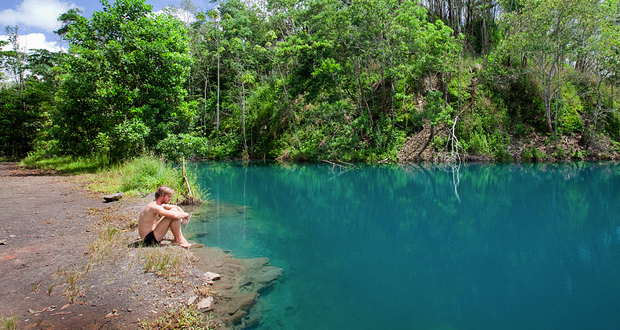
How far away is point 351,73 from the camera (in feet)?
84.2

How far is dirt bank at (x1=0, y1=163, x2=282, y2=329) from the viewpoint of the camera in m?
3.87

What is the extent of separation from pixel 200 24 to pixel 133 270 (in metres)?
33.8

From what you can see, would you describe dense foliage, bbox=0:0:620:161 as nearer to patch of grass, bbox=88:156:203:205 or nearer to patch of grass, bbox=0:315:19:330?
patch of grass, bbox=88:156:203:205

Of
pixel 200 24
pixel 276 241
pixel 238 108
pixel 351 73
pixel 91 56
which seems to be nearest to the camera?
A: pixel 276 241

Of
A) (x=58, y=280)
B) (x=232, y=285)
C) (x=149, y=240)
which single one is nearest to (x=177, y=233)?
(x=149, y=240)

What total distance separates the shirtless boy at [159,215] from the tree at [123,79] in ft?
31.8

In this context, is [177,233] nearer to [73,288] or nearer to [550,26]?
[73,288]

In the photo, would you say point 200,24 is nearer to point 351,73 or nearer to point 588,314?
point 351,73

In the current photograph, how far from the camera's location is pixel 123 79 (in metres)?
15.4

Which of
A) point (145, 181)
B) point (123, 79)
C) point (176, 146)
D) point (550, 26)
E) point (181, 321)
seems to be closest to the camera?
point (181, 321)

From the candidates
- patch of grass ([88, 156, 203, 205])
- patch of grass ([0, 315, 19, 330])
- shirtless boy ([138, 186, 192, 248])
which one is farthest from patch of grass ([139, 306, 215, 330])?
patch of grass ([88, 156, 203, 205])

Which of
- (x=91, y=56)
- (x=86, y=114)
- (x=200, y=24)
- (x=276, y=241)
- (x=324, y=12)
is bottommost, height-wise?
(x=276, y=241)

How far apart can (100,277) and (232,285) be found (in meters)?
1.69

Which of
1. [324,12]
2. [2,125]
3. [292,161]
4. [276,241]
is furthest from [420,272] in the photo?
[2,125]
